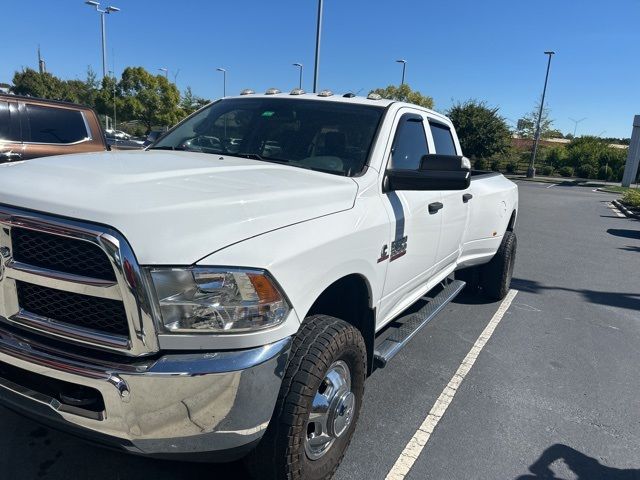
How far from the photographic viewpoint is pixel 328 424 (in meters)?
2.41

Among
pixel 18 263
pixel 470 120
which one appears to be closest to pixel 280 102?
pixel 18 263

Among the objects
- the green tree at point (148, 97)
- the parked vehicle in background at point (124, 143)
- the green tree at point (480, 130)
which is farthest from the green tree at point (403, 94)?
the parked vehicle in background at point (124, 143)

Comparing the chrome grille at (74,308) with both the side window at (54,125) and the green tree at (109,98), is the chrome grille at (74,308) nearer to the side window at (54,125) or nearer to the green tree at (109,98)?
the side window at (54,125)

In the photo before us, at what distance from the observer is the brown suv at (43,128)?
6.90 m

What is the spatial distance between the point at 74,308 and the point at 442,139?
3.48 meters

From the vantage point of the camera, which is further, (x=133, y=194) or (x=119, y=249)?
(x=133, y=194)

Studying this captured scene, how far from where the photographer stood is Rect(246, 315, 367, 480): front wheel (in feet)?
6.79

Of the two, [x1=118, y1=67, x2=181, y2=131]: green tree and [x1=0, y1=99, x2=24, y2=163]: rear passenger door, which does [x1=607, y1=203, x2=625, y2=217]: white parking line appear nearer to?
[x1=0, y1=99, x2=24, y2=163]: rear passenger door

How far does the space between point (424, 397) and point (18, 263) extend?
273 cm

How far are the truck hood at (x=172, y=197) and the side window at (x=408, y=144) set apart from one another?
0.69 m

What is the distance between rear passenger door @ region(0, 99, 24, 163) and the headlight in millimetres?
6297

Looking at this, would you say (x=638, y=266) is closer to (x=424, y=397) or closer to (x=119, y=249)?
(x=424, y=397)

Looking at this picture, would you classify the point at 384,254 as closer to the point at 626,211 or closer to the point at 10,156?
the point at 10,156

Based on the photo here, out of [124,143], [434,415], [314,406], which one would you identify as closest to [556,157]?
[124,143]
